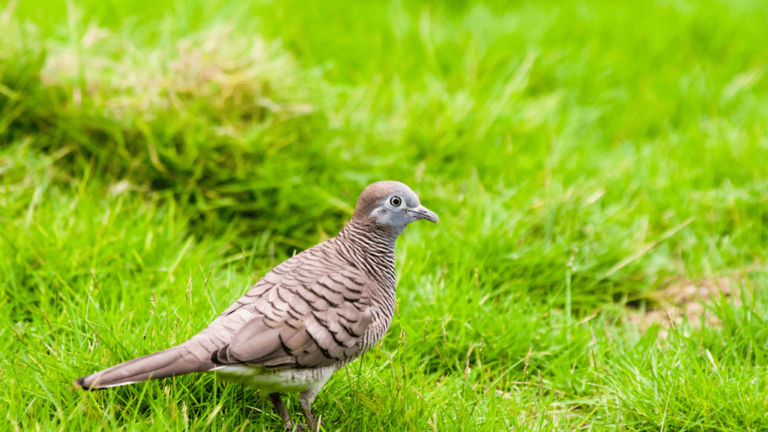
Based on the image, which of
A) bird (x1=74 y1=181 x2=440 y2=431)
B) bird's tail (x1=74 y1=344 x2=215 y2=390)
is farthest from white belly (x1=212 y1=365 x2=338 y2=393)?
bird's tail (x1=74 y1=344 x2=215 y2=390)

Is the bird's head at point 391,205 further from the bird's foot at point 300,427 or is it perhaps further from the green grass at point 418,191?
the bird's foot at point 300,427

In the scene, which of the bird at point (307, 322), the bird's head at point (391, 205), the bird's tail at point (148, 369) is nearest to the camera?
the bird's tail at point (148, 369)

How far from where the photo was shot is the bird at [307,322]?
2.24 meters

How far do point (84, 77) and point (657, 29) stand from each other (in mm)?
4940

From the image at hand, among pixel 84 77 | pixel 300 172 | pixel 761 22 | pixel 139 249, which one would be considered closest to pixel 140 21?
pixel 84 77

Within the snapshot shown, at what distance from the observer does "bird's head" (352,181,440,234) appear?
2699 millimetres

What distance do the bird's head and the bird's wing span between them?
0.24 meters

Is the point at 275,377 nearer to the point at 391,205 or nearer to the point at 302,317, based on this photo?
Result: the point at 302,317

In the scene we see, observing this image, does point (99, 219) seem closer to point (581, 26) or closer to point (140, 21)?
point (140, 21)

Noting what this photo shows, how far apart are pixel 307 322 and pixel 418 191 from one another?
2066 millimetres

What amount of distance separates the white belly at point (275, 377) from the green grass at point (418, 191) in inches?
6.6

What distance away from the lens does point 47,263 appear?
325 cm

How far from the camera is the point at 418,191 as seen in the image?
4.36 m

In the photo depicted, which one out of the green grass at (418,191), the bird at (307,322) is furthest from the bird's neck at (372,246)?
the green grass at (418,191)
